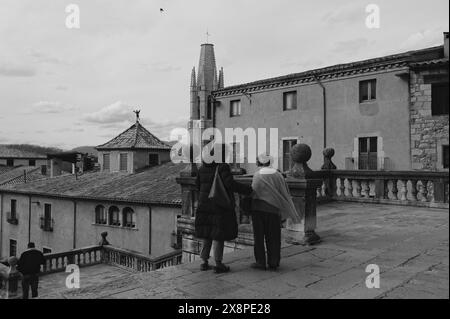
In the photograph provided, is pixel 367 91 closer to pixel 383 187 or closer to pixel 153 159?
pixel 383 187

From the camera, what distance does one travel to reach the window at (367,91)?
2047cm

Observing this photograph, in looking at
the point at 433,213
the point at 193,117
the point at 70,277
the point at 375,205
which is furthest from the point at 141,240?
the point at 193,117

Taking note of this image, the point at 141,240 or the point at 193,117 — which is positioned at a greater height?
the point at 193,117

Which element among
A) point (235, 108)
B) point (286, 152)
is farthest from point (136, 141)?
point (286, 152)

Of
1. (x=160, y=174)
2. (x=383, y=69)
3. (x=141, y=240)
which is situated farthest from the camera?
(x=160, y=174)

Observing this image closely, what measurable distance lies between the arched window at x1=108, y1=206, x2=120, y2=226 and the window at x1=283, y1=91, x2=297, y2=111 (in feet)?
42.2

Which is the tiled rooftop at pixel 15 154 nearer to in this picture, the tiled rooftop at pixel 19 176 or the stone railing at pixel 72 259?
the tiled rooftop at pixel 19 176

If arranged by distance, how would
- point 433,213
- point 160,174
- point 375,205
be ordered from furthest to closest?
point 160,174 → point 375,205 → point 433,213

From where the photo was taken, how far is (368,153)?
20562 mm

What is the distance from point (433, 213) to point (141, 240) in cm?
1742
